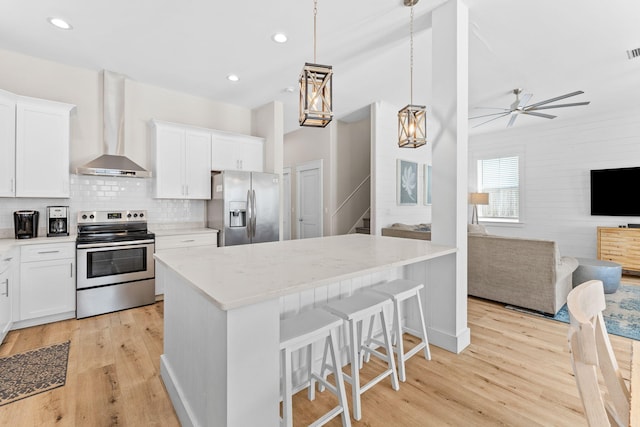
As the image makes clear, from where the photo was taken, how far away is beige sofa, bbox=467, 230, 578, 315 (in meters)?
3.14

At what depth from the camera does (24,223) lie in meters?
3.09

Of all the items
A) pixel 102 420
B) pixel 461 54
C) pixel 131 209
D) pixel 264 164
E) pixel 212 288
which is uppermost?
pixel 461 54

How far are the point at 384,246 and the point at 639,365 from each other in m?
1.46

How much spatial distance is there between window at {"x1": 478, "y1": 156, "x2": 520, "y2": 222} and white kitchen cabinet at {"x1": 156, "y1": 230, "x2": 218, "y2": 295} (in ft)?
20.6

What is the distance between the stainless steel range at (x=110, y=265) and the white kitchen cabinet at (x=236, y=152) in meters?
1.45

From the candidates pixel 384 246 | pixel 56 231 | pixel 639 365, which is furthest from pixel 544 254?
pixel 56 231

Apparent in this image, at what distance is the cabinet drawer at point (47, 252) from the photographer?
2.87 meters

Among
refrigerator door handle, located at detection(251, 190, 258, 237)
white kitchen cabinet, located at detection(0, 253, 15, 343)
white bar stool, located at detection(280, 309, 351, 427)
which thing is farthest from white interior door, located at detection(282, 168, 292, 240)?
white bar stool, located at detection(280, 309, 351, 427)

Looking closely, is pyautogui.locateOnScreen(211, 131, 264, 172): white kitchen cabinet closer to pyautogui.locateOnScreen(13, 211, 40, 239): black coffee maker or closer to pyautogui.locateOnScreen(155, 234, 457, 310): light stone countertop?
pyautogui.locateOnScreen(13, 211, 40, 239): black coffee maker

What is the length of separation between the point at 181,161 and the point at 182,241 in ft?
3.71

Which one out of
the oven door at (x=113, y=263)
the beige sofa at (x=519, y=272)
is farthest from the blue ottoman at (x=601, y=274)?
the oven door at (x=113, y=263)

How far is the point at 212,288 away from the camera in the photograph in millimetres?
1157

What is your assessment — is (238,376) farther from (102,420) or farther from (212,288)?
(102,420)

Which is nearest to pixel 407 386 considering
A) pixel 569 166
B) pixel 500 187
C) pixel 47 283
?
pixel 47 283
